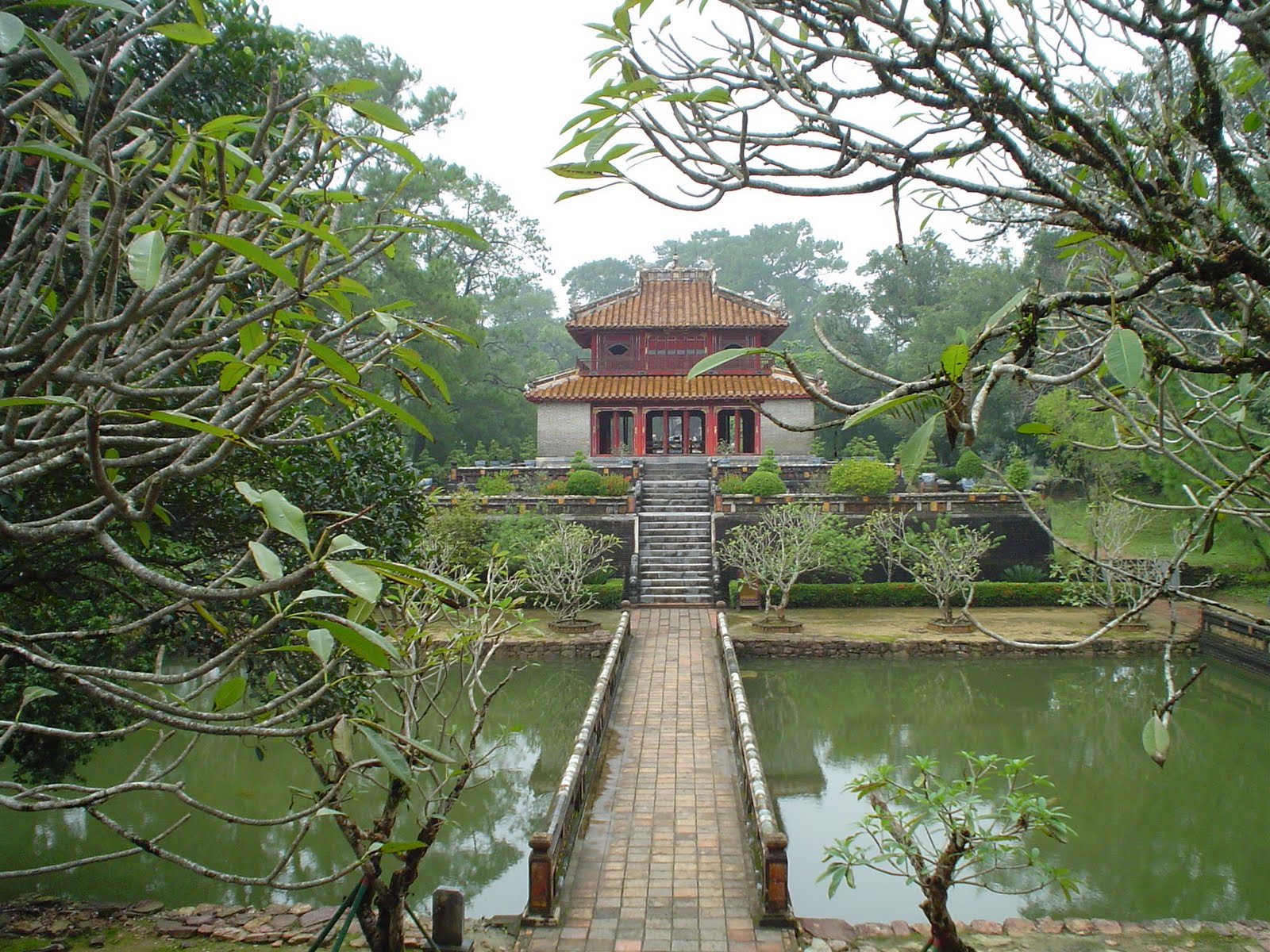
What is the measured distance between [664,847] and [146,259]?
553 centimetres

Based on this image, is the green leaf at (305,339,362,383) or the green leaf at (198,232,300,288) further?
the green leaf at (305,339,362,383)

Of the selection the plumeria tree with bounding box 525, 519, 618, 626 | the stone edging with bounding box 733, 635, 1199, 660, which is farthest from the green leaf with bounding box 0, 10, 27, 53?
the stone edging with bounding box 733, 635, 1199, 660

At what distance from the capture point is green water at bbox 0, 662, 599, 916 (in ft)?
19.9

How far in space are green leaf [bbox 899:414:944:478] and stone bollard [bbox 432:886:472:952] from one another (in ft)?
15.3

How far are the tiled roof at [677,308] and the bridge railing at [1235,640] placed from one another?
35.5 ft

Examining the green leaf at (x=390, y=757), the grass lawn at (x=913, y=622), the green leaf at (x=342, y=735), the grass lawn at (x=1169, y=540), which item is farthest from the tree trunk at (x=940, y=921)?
the grass lawn at (x=1169, y=540)

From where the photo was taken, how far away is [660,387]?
20.4 metres

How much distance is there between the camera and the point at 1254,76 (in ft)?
6.71

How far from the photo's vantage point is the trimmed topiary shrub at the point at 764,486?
16656mm

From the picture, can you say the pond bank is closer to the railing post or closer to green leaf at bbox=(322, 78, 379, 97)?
the railing post

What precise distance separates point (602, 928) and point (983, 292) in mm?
23921

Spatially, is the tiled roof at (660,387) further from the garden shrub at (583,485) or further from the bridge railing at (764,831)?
the bridge railing at (764,831)

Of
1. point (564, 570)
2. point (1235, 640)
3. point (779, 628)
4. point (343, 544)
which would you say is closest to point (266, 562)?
point (343, 544)

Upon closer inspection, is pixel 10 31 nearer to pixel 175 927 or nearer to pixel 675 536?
pixel 175 927
